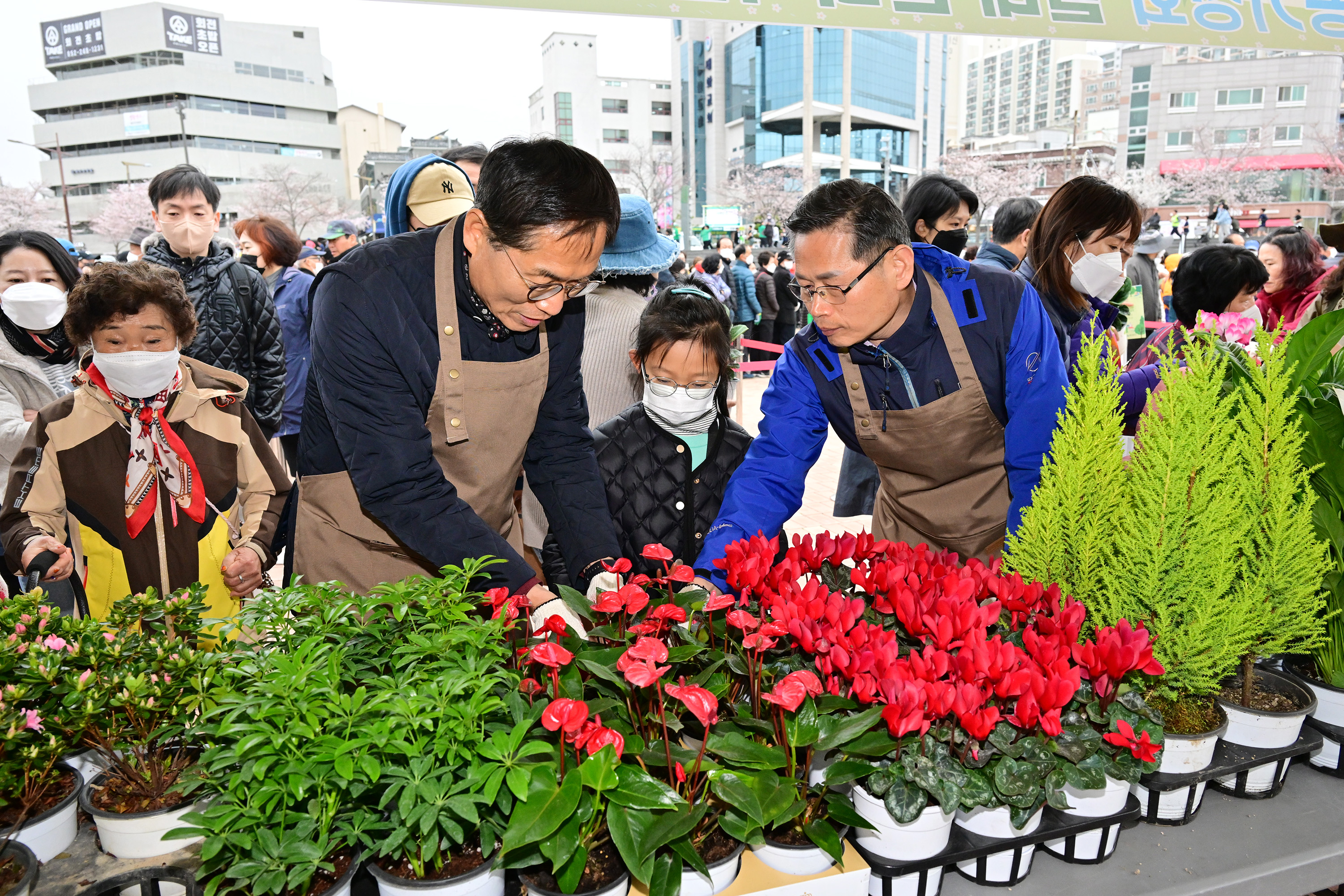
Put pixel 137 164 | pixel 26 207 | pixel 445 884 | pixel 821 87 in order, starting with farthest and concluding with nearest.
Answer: pixel 821 87 < pixel 137 164 < pixel 26 207 < pixel 445 884

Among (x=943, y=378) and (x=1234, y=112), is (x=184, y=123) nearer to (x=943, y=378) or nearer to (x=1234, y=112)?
(x=943, y=378)

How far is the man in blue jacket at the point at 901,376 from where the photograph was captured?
167 centimetres

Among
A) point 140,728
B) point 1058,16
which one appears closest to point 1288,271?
point 1058,16

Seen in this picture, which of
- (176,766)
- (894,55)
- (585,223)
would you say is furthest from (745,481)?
(894,55)

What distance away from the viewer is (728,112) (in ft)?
199

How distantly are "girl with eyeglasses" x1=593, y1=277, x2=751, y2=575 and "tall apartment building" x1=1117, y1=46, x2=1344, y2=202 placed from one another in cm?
4556

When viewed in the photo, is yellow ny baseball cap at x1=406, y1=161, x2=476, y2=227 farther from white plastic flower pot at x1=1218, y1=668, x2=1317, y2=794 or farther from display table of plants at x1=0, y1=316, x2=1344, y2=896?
white plastic flower pot at x1=1218, y1=668, x2=1317, y2=794

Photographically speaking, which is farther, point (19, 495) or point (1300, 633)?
point (19, 495)

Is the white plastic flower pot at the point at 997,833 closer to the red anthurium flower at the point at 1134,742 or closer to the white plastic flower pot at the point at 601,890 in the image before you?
the red anthurium flower at the point at 1134,742

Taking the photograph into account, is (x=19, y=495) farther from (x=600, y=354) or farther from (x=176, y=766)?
(x=600, y=354)

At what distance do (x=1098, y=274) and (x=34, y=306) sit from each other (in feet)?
10.8

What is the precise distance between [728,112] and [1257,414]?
2534 inches

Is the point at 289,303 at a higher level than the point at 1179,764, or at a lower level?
higher

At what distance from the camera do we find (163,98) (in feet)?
156
